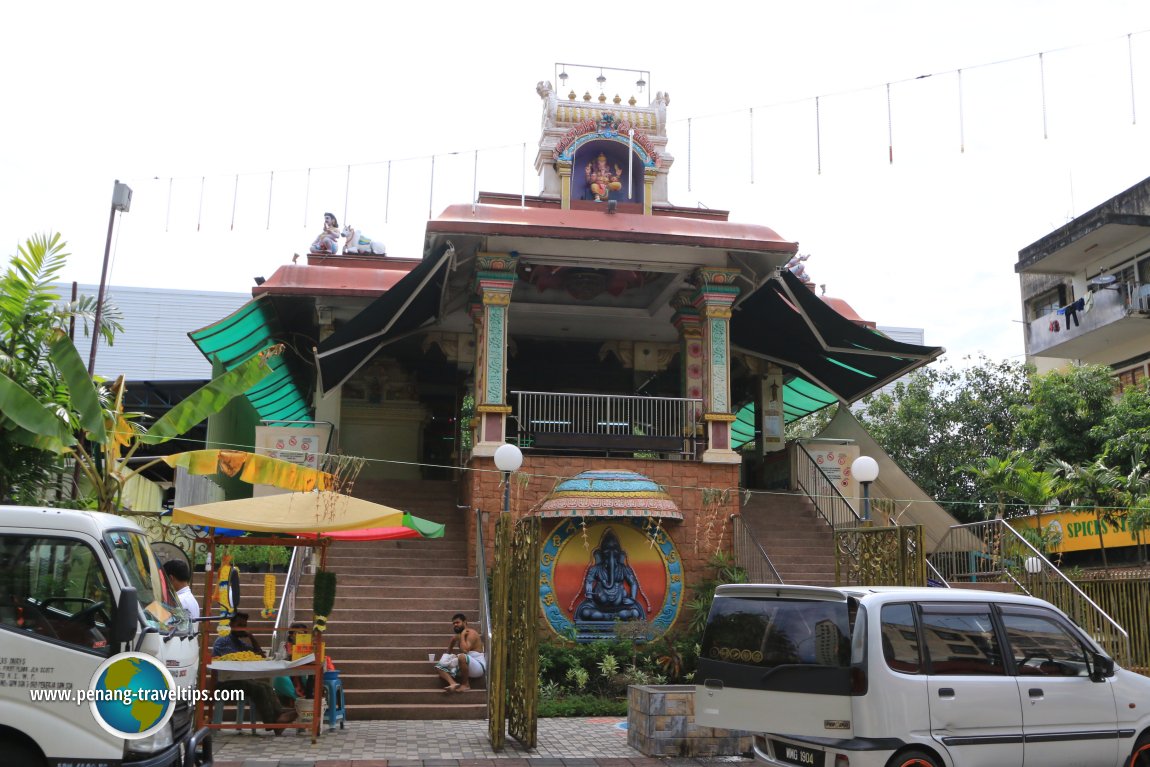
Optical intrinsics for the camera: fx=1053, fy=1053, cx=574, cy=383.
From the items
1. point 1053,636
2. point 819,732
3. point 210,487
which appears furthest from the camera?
point 210,487

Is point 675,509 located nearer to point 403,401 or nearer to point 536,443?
point 536,443

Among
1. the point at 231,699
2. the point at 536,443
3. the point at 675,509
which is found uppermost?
the point at 536,443

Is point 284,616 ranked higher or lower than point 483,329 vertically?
lower

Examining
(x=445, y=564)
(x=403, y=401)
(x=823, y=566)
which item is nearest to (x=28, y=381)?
(x=445, y=564)

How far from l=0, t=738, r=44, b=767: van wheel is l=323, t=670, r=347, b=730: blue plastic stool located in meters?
4.74

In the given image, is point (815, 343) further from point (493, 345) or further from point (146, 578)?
point (146, 578)

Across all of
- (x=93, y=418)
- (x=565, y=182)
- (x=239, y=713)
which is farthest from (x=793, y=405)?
(x=93, y=418)

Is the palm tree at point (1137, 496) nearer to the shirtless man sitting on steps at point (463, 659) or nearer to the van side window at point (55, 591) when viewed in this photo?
the shirtless man sitting on steps at point (463, 659)

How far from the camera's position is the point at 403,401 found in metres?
23.2

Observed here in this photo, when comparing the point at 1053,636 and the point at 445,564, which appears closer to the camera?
the point at 1053,636

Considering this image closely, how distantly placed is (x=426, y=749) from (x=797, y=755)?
382cm

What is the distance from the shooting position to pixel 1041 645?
7699 mm

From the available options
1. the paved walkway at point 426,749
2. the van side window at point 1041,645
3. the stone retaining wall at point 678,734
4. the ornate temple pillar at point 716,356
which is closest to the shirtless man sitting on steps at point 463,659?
the paved walkway at point 426,749

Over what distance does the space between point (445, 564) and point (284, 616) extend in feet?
→ 11.7
